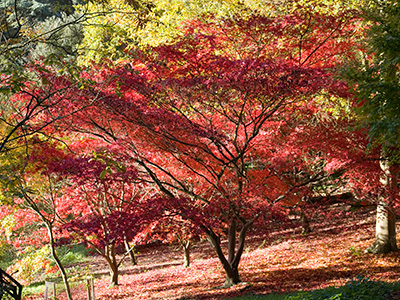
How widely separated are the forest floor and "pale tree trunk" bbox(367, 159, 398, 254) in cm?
A: 23

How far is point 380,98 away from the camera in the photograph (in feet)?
19.0

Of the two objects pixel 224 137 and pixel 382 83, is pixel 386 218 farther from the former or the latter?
pixel 224 137

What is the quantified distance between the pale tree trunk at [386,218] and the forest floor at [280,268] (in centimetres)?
23

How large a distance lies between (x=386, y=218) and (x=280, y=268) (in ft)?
8.63

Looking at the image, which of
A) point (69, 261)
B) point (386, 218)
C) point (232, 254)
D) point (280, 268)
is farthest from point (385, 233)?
point (69, 261)

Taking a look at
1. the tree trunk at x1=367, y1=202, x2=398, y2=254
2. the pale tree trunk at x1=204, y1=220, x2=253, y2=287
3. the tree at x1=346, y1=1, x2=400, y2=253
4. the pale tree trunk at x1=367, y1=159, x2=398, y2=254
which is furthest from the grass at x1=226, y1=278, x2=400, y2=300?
the tree trunk at x1=367, y1=202, x2=398, y2=254

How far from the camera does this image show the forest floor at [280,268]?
23.4 ft

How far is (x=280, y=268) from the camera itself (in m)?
8.67

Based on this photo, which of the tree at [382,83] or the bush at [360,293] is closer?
the bush at [360,293]

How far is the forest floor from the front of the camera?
7133 millimetres

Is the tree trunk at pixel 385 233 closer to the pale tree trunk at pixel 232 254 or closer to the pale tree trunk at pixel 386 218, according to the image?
the pale tree trunk at pixel 386 218

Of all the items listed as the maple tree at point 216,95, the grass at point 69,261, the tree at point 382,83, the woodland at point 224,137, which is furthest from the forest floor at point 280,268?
the tree at point 382,83

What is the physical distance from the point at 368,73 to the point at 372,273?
372cm

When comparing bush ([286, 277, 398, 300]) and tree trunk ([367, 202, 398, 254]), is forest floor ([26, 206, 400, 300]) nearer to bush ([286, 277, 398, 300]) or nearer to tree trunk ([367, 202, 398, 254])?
tree trunk ([367, 202, 398, 254])
